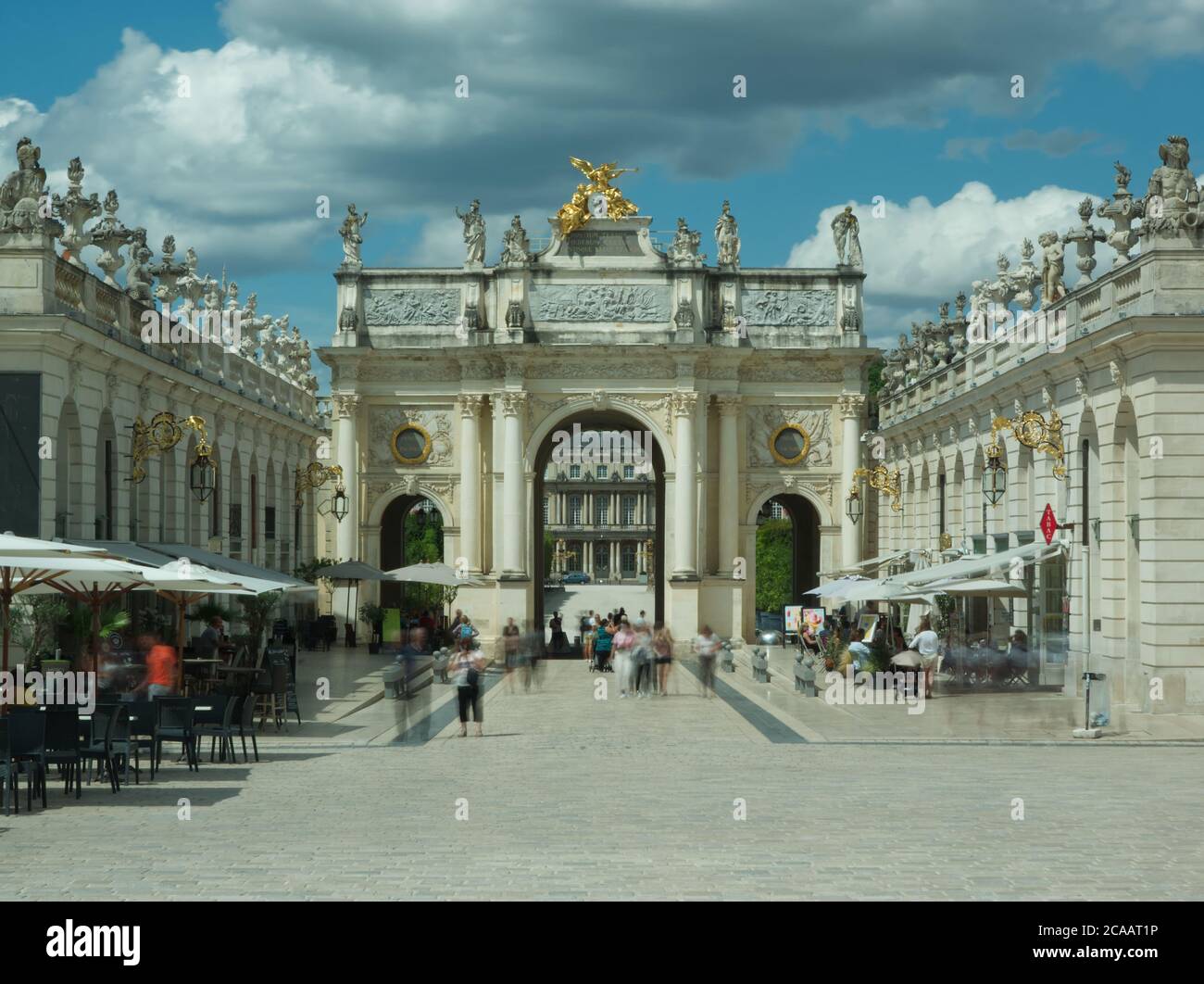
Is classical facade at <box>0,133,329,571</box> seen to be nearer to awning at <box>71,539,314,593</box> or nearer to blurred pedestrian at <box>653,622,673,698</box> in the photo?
awning at <box>71,539,314,593</box>

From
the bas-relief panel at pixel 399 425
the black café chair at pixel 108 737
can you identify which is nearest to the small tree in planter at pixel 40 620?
the black café chair at pixel 108 737

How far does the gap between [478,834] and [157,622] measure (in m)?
21.4

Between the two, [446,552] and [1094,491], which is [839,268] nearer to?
[446,552]

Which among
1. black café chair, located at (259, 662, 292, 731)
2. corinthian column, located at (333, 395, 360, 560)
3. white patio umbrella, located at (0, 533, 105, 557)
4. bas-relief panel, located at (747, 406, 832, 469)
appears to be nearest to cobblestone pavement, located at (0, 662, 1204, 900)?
black café chair, located at (259, 662, 292, 731)

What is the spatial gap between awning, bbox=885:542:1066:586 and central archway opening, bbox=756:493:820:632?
22.0 metres

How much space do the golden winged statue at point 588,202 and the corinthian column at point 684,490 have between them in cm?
677

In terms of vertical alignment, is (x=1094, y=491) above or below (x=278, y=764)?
above

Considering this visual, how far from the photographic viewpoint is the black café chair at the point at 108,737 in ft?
61.4

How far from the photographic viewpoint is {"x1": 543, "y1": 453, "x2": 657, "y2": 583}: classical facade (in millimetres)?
154625

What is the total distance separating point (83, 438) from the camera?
32.3m

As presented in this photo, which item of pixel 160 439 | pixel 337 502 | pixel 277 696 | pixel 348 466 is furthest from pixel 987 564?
pixel 337 502

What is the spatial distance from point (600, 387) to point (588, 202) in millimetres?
6460
